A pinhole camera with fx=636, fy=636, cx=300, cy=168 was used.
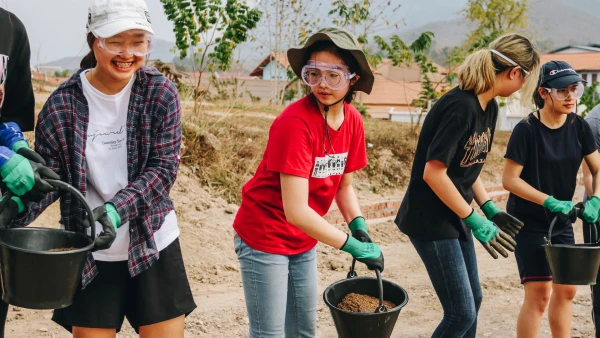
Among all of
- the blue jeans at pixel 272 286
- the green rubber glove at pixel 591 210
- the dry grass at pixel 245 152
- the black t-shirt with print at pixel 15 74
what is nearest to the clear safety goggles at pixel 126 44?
the black t-shirt with print at pixel 15 74

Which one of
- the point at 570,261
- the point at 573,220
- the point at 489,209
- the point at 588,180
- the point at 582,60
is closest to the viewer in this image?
the point at 570,261

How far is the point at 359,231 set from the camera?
108 inches

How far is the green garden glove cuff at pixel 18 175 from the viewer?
2.12 meters

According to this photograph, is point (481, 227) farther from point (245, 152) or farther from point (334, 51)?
point (245, 152)

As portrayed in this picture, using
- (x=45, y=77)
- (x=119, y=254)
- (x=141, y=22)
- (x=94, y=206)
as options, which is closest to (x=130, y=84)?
(x=141, y=22)

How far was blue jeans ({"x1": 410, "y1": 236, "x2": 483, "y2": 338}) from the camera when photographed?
301 centimetres

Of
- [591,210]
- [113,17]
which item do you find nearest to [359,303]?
[113,17]

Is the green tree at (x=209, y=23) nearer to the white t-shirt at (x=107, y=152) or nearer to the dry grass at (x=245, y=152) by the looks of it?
the dry grass at (x=245, y=152)

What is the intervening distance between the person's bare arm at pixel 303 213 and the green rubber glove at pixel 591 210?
6.04 feet

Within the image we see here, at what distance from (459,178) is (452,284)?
20.1 inches

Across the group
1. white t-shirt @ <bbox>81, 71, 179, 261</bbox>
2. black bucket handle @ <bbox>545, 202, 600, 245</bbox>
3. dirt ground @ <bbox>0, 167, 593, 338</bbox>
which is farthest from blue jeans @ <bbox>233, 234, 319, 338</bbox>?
dirt ground @ <bbox>0, 167, 593, 338</bbox>

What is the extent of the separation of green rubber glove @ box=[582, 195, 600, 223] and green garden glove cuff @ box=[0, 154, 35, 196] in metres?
2.94

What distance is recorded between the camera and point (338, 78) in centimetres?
259

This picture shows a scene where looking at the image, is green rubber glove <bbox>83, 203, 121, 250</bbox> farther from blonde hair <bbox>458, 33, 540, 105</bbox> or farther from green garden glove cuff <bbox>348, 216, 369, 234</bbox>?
blonde hair <bbox>458, 33, 540, 105</bbox>
